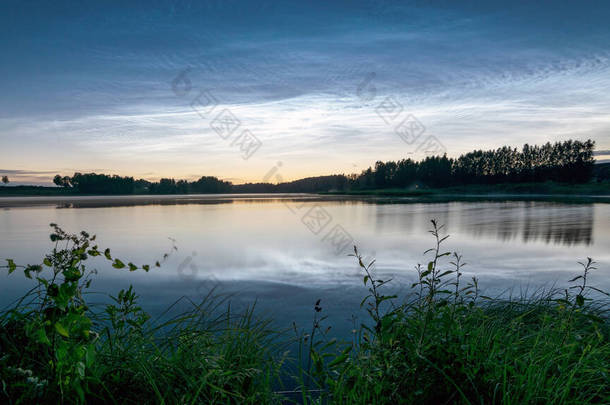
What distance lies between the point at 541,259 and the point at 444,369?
9875 mm

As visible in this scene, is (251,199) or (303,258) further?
(251,199)

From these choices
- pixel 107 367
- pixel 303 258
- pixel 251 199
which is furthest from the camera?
pixel 251 199

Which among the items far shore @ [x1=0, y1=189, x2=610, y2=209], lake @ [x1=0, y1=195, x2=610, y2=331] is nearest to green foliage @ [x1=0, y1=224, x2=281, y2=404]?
lake @ [x1=0, y1=195, x2=610, y2=331]

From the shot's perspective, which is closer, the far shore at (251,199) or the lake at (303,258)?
the lake at (303,258)

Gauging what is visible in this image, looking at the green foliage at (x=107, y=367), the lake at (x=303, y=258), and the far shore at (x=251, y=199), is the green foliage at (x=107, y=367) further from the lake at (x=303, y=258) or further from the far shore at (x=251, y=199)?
the far shore at (x=251, y=199)

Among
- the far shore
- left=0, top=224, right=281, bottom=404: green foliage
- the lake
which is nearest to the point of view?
left=0, top=224, right=281, bottom=404: green foliage

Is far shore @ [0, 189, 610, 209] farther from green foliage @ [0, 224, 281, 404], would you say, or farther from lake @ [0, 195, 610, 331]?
green foliage @ [0, 224, 281, 404]

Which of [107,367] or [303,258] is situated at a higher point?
[107,367]

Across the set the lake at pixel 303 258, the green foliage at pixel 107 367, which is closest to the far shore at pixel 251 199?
the lake at pixel 303 258

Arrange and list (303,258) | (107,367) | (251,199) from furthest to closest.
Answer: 1. (251,199)
2. (303,258)
3. (107,367)

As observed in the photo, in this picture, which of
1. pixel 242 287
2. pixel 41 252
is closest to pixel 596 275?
pixel 242 287

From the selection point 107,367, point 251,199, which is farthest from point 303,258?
point 251,199

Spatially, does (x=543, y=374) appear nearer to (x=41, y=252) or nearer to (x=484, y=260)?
(x=484, y=260)

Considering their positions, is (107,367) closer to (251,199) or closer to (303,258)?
(303,258)
